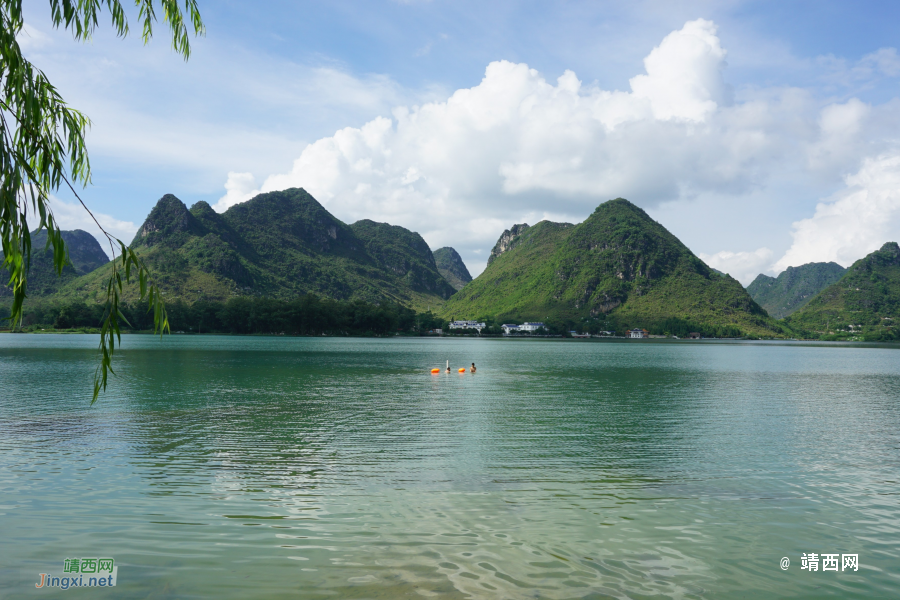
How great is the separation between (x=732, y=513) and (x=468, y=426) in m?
13.7

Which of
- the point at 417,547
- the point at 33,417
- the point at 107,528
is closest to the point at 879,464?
the point at 417,547

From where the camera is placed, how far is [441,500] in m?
13.3

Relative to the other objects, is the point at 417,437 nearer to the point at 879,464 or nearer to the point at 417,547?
the point at 417,547

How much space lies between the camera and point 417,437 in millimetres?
22078

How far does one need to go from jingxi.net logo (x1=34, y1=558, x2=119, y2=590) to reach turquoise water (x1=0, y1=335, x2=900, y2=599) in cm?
19

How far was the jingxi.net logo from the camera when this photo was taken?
28.2 feet
